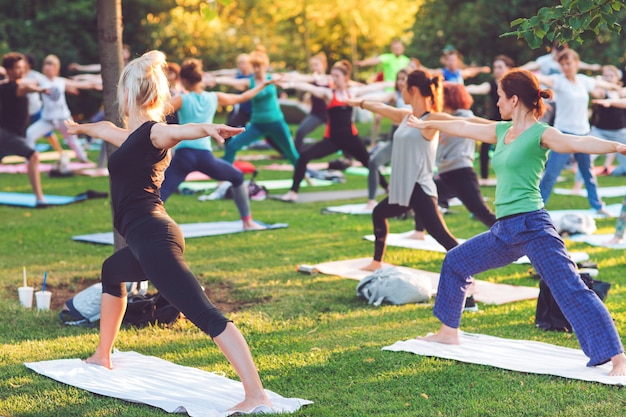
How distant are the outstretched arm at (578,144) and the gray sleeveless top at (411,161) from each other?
8.54ft

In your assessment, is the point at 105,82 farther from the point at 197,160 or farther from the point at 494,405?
the point at 494,405

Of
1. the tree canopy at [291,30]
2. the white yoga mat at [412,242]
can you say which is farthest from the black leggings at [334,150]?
the tree canopy at [291,30]

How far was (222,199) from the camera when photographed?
1446 centimetres

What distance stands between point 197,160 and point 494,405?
5904 mm

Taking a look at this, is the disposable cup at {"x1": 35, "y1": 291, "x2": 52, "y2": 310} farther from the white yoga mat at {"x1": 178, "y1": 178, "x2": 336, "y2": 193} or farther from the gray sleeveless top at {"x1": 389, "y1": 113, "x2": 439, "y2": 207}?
the white yoga mat at {"x1": 178, "y1": 178, "x2": 336, "y2": 193}

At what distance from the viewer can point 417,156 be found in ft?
26.8

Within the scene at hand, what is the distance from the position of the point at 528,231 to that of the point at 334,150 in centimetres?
822

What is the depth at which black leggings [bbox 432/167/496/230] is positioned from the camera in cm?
909

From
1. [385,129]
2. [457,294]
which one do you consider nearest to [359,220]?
[457,294]

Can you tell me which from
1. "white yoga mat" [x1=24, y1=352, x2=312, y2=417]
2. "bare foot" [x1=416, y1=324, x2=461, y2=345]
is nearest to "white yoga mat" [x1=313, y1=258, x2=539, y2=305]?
"bare foot" [x1=416, y1=324, x2=461, y2=345]

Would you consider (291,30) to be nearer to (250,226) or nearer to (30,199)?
(30,199)

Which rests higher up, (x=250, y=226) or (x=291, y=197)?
(x=250, y=226)

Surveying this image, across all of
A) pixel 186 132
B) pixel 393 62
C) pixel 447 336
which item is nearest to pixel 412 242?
pixel 447 336

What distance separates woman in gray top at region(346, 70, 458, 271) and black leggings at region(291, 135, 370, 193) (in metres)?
5.04
